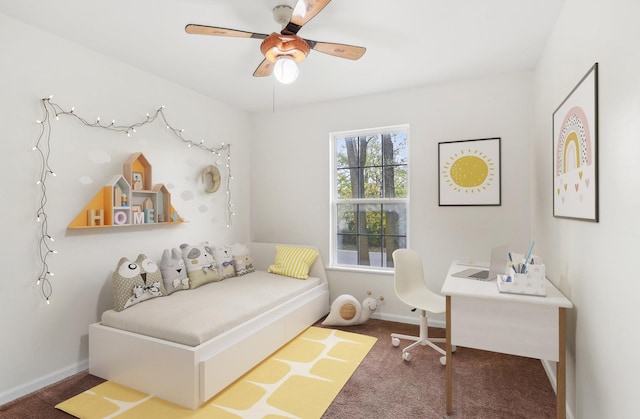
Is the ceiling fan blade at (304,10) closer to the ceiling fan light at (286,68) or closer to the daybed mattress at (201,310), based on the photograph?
the ceiling fan light at (286,68)

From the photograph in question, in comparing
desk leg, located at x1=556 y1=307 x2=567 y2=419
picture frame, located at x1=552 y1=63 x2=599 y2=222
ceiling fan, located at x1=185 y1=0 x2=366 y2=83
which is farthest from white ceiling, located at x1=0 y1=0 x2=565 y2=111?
desk leg, located at x1=556 y1=307 x2=567 y2=419

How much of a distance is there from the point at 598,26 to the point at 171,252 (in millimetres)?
3383

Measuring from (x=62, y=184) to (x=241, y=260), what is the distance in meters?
1.79

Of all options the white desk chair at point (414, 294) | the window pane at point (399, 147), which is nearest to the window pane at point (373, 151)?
the window pane at point (399, 147)

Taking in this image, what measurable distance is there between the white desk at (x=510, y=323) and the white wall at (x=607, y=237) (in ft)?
0.35

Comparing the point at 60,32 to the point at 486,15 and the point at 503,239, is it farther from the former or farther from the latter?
the point at 503,239

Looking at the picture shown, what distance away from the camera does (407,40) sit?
2557mm

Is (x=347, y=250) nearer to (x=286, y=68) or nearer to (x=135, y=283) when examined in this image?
(x=135, y=283)

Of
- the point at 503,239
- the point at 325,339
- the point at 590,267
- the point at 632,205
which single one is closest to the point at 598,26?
the point at 632,205

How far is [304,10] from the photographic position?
5.78ft

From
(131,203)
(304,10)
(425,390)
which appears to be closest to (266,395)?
(425,390)

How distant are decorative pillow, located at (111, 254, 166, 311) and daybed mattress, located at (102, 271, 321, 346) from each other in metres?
0.06

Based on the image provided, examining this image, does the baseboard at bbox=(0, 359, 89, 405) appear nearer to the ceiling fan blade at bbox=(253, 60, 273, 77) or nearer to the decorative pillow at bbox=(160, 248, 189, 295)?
the decorative pillow at bbox=(160, 248, 189, 295)

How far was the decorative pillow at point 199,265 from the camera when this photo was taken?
3148mm
